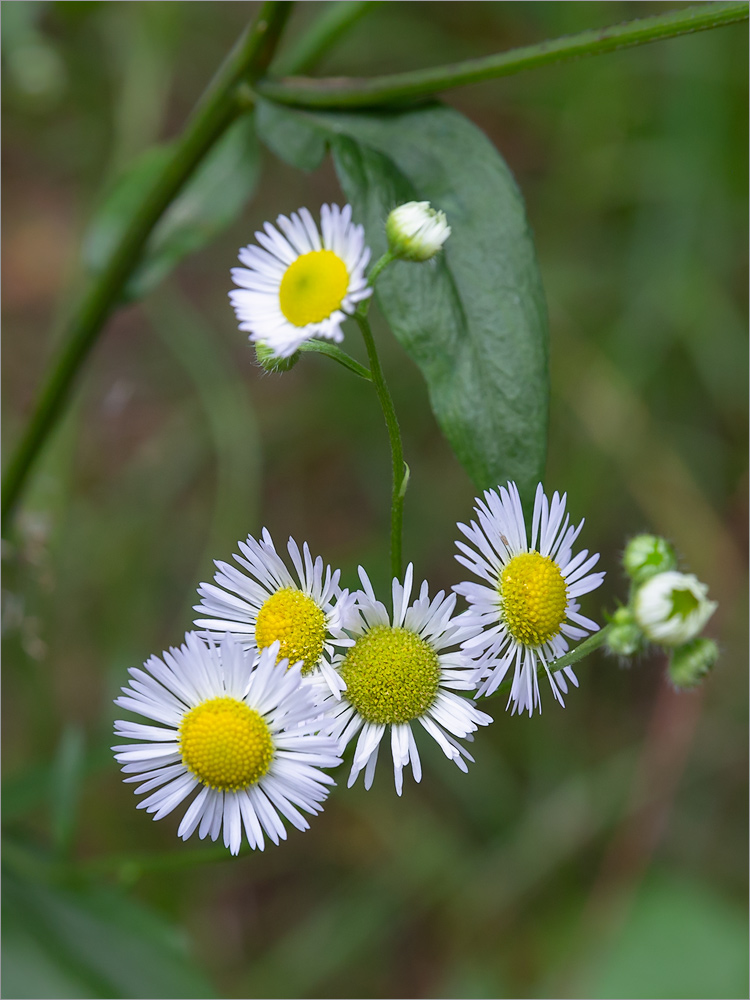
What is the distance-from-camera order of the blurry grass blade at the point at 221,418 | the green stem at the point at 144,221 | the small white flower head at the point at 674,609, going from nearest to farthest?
the small white flower head at the point at 674,609
the green stem at the point at 144,221
the blurry grass blade at the point at 221,418

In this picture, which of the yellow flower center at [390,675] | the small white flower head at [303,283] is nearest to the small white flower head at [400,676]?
the yellow flower center at [390,675]

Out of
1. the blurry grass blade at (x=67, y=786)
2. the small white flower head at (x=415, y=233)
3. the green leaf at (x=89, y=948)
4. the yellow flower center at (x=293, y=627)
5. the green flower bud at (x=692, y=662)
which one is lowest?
the green leaf at (x=89, y=948)

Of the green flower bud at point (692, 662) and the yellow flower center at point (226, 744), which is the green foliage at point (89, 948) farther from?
the green flower bud at point (692, 662)

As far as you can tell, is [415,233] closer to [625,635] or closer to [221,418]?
[625,635]

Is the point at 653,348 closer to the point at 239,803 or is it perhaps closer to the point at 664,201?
the point at 664,201

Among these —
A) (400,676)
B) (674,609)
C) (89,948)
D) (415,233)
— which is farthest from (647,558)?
(89,948)

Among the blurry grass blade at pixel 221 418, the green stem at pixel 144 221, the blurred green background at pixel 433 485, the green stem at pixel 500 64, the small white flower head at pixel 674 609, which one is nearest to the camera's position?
the small white flower head at pixel 674 609
